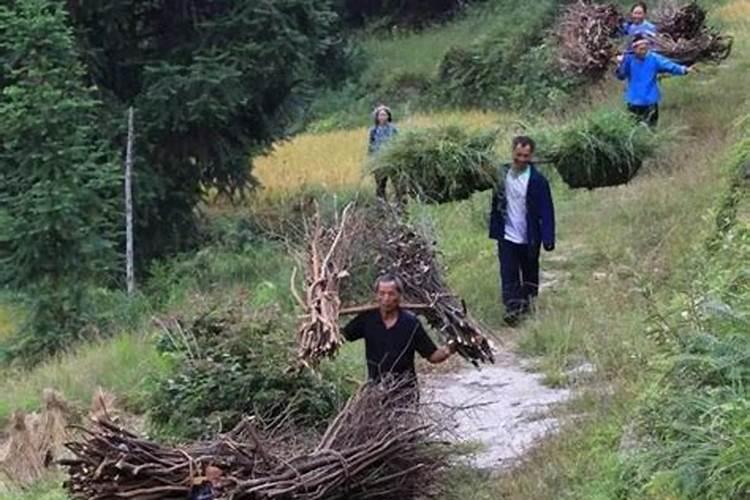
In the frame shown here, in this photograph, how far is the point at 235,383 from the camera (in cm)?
866

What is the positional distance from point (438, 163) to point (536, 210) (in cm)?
88

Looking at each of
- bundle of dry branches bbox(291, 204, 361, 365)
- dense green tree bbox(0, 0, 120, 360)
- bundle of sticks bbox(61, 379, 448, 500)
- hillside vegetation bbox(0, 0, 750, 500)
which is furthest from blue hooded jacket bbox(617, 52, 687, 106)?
bundle of sticks bbox(61, 379, 448, 500)

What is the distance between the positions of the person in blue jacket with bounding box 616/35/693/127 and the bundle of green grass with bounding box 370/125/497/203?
4280 millimetres

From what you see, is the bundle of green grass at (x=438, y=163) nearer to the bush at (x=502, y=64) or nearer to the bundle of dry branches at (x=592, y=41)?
the bundle of dry branches at (x=592, y=41)

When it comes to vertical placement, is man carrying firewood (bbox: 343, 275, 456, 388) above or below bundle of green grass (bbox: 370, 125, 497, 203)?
below

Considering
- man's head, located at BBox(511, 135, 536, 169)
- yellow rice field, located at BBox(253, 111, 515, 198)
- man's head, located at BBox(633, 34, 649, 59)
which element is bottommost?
yellow rice field, located at BBox(253, 111, 515, 198)

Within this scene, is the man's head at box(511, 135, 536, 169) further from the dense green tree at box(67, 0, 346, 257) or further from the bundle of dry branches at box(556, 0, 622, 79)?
the dense green tree at box(67, 0, 346, 257)

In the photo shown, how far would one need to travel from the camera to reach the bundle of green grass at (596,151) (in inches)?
468

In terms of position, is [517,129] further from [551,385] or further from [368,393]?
[368,393]

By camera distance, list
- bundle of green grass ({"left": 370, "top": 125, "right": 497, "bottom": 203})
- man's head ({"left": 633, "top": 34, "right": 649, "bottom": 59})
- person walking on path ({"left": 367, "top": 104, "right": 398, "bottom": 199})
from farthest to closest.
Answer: man's head ({"left": 633, "top": 34, "right": 649, "bottom": 59})
person walking on path ({"left": 367, "top": 104, "right": 398, "bottom": 199})
bundle of green grass ({"left": 370, "top": 125, "right": 497, "bottom": 203})

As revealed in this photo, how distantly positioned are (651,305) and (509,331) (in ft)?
14.5

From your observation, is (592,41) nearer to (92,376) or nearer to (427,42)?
(92,376)

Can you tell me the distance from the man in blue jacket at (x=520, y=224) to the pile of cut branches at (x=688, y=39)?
6254 millimetres

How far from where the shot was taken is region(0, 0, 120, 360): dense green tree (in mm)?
15258
